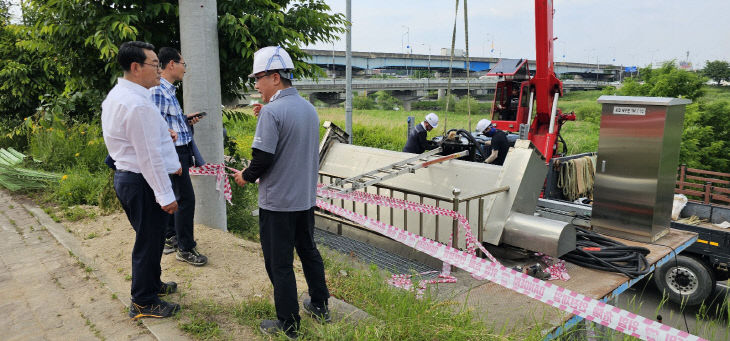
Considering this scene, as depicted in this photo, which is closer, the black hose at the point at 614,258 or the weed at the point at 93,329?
the weed at the point at 93,329

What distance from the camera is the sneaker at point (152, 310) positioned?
335 cm

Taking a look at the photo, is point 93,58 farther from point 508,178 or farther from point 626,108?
point 626,108

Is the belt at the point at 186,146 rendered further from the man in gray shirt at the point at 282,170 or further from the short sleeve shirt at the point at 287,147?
the short sleeve shirt at the point at 287,147

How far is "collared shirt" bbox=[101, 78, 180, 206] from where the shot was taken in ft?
9.93

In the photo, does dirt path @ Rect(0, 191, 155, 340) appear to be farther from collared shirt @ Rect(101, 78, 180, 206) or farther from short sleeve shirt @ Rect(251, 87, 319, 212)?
short sleeve shirt @ Rect(251, 87, 319, 212)

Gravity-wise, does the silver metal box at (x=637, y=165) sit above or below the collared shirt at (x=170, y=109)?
below

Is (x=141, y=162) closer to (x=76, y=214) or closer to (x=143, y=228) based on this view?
(x=143, y=228)

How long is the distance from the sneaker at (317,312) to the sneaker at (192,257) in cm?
144

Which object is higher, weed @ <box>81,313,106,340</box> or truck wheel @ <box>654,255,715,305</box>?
weed @ <box>81,313,106,340</box>

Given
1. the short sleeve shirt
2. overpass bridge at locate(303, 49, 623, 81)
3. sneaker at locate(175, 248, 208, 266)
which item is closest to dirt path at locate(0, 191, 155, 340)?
sneaker at locate(175, 248, 208, 266)

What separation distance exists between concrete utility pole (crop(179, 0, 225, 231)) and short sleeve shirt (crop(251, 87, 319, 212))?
2486 mm

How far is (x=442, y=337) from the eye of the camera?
3074 millimetres

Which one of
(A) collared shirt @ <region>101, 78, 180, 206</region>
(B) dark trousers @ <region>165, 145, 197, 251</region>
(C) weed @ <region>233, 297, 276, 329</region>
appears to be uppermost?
(A) collared shirt @ <region>101, 78, 180, 206</region>

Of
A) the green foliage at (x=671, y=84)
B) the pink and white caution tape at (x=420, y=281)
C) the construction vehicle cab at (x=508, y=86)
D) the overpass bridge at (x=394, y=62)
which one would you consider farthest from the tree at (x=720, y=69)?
the pink and white caution tape at (x=420, y=281)
